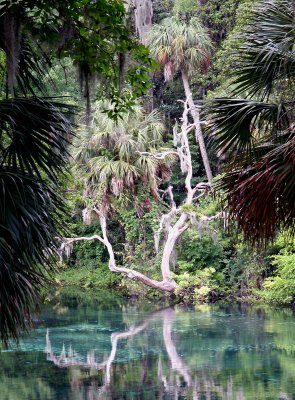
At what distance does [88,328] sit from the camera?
17.1 m

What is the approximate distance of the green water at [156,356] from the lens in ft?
36.2

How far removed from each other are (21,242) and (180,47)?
1778 cm

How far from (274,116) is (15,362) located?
26.2 ft

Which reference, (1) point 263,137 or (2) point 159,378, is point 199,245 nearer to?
(2) point 159,378

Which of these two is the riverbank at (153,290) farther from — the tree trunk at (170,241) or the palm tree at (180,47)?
the palm tree at (180,47)

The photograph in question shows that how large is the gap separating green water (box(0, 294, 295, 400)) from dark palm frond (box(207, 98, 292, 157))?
4726mm

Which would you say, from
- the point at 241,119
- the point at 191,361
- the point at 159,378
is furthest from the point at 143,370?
the point at 241,119

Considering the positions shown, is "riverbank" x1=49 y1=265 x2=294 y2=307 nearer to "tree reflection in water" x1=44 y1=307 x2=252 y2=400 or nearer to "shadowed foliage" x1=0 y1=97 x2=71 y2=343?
"tree reflection in water" x1=44 y1=307 x2=252 y2=400

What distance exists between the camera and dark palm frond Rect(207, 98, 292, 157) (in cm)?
697

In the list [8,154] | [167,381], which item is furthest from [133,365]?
[8,154]

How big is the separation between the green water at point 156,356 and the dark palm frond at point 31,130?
6.13 meters

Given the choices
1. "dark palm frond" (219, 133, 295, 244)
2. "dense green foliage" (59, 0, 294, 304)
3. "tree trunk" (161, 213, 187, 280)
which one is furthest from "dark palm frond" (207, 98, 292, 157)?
"tree trunk" (161, 213, 187, 280)

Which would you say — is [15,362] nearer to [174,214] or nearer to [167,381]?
[167,381]

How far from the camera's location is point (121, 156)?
70.8ft
